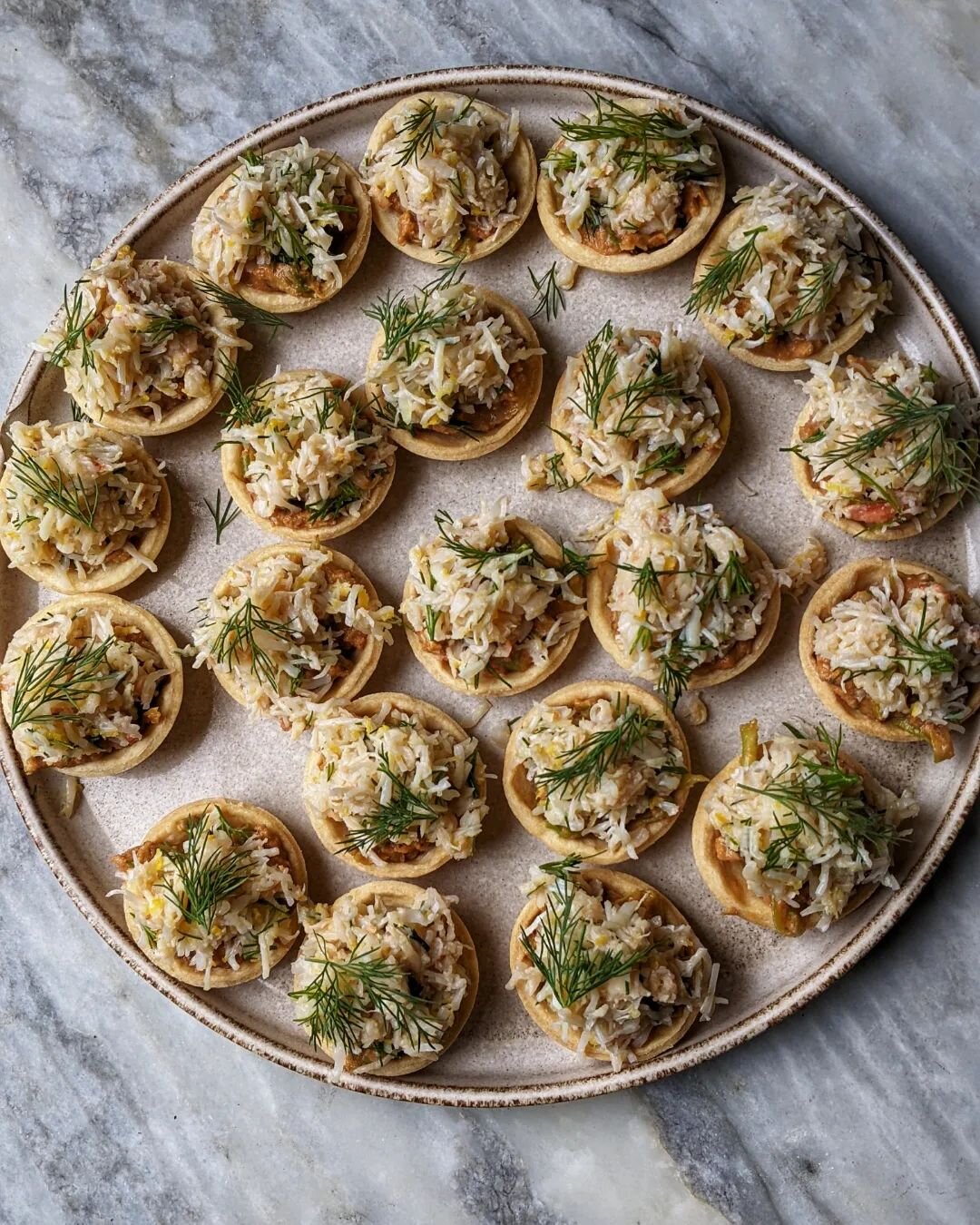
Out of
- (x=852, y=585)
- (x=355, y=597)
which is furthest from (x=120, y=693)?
(x=852, y=585)

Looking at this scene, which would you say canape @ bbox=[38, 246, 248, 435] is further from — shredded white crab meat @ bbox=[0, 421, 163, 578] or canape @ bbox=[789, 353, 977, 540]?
canape @ bbox=[789, 353, 977, 540]

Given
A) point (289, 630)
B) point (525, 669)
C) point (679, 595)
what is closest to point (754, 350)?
point (679, 595)

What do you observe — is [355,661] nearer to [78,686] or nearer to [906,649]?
[78,686]

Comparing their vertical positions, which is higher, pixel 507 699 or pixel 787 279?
pixel 787 279

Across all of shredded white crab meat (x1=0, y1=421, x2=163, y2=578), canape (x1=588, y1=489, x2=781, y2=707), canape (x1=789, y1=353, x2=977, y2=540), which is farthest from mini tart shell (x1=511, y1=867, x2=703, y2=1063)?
shredded white crab meat (x1=0, y1=421, x2=163, y2=578)

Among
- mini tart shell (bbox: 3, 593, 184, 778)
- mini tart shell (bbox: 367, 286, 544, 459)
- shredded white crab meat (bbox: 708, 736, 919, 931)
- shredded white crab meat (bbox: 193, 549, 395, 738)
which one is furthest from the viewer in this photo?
mini tart shell (bbox: 3, 593, 184, 778)

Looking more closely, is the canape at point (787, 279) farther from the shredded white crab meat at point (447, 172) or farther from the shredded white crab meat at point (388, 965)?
the shredded white crab meat at point (388, 965)

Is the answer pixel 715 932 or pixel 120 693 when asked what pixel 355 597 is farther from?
pixel 715 932
